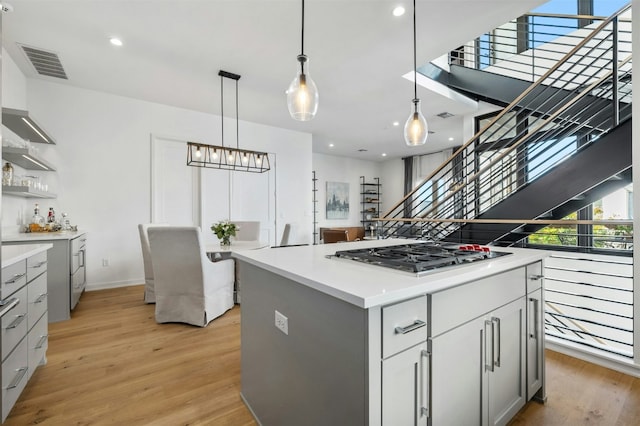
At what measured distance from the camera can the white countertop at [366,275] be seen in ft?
3.32

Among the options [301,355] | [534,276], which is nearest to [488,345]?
[534,276]

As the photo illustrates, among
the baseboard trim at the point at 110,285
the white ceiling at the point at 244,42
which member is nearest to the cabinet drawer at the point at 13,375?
the white ceiling at the point at 244,42

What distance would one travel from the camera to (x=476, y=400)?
4.52 feet

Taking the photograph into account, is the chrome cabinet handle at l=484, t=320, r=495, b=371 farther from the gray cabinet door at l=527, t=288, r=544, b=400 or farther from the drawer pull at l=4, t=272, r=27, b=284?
the drawer pull at l=4, t=272, r=27, b=284

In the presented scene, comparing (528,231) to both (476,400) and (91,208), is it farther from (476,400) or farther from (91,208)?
(91,208)

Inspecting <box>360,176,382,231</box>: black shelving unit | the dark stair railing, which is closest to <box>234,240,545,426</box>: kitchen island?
the dark stair railing

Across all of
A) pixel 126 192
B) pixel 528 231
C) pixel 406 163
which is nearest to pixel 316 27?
pixel 528 231

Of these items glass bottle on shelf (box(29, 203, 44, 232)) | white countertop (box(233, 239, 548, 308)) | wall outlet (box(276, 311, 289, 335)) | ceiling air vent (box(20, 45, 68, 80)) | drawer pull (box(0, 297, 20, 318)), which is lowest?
wall outlet (box(276, 311, 289, 335))

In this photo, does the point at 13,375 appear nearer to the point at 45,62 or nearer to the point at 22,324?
the point at 22,324

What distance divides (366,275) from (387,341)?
263 millimetres

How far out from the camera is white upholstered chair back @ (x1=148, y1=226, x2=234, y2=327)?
289cm

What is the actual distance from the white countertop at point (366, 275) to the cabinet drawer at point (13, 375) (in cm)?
127

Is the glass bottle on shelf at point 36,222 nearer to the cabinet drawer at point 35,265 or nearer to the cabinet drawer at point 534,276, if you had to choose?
the cabinet drawer at point 35,265

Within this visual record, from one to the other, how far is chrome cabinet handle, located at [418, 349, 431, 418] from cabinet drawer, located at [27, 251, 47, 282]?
2.24 meters
